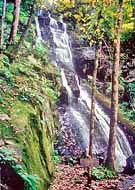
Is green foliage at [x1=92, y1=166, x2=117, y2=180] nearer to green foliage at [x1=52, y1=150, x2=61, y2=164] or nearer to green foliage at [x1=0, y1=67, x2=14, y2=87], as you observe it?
green foliage at [x1=52, y1=150, x2=61, y2=164]

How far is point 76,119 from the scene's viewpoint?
1608 centimetres

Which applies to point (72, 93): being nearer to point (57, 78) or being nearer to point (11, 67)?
point (57, 78)

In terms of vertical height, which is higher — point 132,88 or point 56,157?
point 132,88

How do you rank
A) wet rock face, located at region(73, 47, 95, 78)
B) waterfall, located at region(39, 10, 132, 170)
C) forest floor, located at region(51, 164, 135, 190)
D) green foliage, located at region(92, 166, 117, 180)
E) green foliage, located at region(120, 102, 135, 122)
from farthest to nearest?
wet rock face, located at region(73, 47, 95, 78) < green foliage, located at region(120, 102, 135, 122) < waterfall, located at region(39, 10, 132, 170) < green foliage, located at region(92, 166, 117, 180) < forest floor, located at region(51, 164, 135, 190)

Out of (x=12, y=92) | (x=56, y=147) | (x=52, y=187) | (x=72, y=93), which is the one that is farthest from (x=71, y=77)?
(x=52, y=187)

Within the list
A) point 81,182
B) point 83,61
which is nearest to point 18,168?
point 81,182

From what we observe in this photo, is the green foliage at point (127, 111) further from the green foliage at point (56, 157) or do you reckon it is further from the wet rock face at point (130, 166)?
the wet rock face at point (130, 166)

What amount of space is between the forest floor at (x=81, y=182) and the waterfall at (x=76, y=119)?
227 centimetres

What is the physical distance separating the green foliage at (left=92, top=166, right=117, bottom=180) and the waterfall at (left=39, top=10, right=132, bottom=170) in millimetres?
2098

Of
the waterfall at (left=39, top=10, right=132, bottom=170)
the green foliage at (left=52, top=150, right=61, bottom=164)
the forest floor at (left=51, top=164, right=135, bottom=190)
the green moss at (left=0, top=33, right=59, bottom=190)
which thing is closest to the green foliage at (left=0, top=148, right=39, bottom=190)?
the green moss at (left=0, top=33, right=59, bottom=190)

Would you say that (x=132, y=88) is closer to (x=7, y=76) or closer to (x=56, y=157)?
(x=56, y=157)

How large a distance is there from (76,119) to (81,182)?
17.9ft

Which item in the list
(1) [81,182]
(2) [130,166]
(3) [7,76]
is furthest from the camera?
(2) [130,166]

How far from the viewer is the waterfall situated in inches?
584
